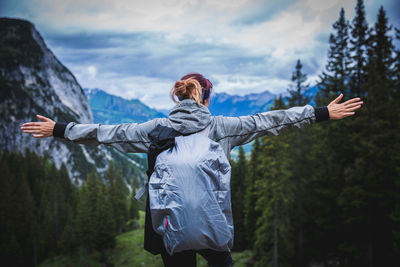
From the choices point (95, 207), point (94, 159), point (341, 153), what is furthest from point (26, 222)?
point (94, 159)

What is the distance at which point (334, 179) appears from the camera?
25375 millimetres

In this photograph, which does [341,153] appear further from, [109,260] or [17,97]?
[17,97]

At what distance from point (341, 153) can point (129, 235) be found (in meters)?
48.4

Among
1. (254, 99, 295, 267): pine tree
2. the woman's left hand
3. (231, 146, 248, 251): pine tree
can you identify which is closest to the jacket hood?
the woman's left hand

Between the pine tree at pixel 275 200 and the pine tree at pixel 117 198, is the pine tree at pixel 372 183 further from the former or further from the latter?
the pine tree at pixel 117 198

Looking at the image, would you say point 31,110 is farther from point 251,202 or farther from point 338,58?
point 338,58

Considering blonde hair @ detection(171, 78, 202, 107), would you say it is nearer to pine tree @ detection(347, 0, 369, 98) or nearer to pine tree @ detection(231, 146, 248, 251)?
pine tree @ detection(347, 0, 369, 98)

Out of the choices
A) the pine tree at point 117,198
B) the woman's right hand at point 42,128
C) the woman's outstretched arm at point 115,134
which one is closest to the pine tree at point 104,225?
the pine tree at point 117,198

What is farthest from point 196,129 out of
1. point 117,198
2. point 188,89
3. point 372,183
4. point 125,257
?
point 117,198

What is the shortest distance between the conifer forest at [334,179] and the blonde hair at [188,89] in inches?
682

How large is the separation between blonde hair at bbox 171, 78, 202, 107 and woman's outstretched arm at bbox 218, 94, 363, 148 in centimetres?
31

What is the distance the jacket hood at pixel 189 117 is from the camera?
8.54 feet

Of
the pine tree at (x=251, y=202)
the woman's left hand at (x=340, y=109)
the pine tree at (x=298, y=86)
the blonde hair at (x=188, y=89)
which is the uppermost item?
the pine tree at (x=298, y=86)

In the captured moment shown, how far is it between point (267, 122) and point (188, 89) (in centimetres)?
82
